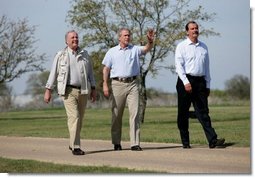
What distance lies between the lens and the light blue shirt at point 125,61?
356 inches

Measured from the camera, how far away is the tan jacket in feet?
29.2

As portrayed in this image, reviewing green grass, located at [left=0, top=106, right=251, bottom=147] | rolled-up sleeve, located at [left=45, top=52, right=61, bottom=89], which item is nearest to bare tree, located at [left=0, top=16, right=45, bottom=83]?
green grass, located at [left=0, top=106, right=251, bottom=147]

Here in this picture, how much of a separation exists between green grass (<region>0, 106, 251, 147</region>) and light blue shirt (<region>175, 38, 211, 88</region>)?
3.36ft

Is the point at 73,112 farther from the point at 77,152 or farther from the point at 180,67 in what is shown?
the point at 180,67

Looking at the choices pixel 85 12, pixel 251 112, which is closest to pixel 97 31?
pixel 85 12

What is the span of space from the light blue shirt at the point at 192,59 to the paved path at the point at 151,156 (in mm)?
1052

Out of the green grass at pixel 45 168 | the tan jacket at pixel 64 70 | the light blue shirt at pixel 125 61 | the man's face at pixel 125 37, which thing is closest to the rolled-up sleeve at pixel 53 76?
the tan jacket at pixel 64 70

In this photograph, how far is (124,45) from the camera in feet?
29.9

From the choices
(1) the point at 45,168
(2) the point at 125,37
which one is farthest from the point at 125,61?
(1) the point at 45,168

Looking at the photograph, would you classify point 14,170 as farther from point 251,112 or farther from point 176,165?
point 251,112

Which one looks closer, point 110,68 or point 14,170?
point 14,170

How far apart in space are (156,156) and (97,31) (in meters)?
15.6

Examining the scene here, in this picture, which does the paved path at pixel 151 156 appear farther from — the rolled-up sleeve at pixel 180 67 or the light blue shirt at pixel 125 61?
the light blue shirt at pixel 125 61

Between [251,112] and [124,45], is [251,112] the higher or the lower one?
the lower one
